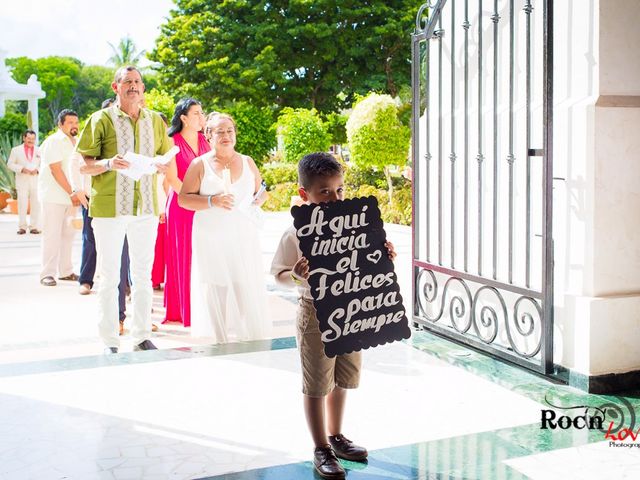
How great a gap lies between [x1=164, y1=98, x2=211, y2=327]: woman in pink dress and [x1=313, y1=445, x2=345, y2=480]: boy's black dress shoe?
3.23 m

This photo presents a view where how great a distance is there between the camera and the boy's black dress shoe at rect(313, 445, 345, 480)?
289cm

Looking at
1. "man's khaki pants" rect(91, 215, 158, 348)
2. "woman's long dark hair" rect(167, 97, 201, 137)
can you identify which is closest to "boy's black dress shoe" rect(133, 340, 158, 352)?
"man's khaki pants" rect(91, 215, 158, 348)

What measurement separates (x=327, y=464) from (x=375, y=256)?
828 mm

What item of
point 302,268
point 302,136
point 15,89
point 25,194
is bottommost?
point 302,268

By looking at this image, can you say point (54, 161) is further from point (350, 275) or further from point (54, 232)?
point (350, 275)

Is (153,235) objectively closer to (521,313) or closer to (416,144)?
(416,144)

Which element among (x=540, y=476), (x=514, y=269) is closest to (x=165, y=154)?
(x=514, y=269)

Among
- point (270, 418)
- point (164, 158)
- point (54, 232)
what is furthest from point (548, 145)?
point (54, 232)

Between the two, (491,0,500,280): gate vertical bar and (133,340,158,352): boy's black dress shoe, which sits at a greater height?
(491,0,500,280): gate vertical bar

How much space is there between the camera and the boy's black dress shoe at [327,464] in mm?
2889

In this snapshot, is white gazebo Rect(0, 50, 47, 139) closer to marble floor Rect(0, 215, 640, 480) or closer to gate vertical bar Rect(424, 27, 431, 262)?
gate vertical bar Rect(424, 27, 431, 262)

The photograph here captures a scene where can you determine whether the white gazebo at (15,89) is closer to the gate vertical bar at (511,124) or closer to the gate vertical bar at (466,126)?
the gate vertical bar at (466,126)

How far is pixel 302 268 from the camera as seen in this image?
2.92 metres

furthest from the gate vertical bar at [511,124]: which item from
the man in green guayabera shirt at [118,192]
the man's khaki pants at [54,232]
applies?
the man's khaki pants at [54,232]
